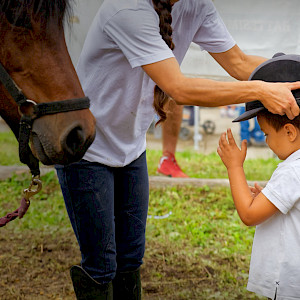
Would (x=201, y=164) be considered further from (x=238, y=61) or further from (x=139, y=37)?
(x=139, y=37)

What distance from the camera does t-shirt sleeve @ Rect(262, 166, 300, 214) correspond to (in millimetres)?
1597

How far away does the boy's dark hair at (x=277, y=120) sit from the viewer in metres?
1.64

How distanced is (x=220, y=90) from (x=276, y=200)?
43cm

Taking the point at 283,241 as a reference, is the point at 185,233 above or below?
below

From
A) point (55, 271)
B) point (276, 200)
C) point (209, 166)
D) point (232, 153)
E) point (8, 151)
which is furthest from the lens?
point (8, 151)

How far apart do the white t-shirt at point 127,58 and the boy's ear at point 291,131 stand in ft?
1.59

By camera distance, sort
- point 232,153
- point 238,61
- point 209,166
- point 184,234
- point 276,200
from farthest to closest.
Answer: point 209,166, point 184,234, point 238,61, point 232,153, point 276,200

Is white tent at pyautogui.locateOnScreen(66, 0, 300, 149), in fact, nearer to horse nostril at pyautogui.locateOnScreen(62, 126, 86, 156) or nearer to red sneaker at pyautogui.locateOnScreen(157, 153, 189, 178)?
red sneaker at pyautogui.locateOnScreen(157, 153, 189, 178)

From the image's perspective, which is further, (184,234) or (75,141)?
(184,234)

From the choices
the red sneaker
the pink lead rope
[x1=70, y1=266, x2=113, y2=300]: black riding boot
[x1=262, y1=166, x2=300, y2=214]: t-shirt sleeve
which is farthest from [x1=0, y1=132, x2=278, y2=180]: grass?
[x1=262, y1=166, x2=300, y2=214]: t-shirt sleeve

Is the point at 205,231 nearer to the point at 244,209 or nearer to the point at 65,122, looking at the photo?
the point at 244,209

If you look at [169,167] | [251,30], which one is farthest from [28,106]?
[169,167]

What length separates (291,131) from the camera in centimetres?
166

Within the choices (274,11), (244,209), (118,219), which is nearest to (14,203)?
(118,219)
